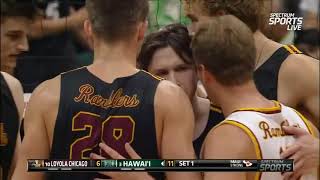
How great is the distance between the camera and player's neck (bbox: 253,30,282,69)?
172cm

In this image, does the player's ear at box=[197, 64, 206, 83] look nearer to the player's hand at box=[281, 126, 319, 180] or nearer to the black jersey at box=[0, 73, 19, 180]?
the player's hand at box=[281, 126, 319, 180]

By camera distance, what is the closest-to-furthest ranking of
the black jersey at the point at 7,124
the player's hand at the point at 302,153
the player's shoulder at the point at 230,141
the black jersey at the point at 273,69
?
1. the player's shoulder at the point at 230,141
2. the player's hand at the point at 302,153
3. the black jersey at the point at 273,69
4. the black jersey at the point at 7,124

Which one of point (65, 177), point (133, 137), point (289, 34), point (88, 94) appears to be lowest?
point (65, 177)

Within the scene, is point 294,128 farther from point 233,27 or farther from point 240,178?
point 233,27

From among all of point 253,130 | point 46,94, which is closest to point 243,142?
point 253,130

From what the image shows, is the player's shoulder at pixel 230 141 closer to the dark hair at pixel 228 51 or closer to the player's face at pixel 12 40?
the dark hair at pixel 228 51

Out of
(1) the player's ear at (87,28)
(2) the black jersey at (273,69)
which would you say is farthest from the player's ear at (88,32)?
(2) the black jersey at (273,69)

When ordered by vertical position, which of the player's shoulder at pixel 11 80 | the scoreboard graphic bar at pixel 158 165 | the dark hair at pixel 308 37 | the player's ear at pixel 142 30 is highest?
the player's ear at pixel 142 30

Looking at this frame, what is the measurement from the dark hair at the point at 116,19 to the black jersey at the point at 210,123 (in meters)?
0.32

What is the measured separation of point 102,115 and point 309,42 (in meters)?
0.63

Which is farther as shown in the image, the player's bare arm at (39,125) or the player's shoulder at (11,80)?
the player's shoulder at (11,80)

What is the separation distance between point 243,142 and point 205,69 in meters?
0.23

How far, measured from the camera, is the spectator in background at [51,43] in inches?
71.4

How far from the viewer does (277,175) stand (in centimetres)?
166
